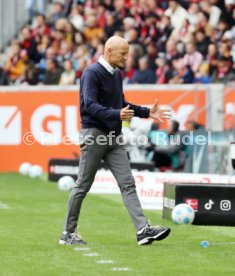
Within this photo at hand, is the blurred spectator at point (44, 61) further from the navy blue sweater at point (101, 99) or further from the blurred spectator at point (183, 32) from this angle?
the navy blue sweater at point (101, 99)

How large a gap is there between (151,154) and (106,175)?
3.46m

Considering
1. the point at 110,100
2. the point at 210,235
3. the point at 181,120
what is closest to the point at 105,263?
the point at 110,100

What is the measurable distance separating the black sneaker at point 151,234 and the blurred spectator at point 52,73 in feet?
50.5

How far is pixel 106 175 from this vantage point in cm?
1809

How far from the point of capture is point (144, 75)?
82.2 feet

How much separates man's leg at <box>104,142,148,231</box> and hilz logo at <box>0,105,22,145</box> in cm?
1314

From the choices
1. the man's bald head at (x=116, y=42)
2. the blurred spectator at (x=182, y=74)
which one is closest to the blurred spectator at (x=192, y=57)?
the blurred spectator at (x=182, y=74)

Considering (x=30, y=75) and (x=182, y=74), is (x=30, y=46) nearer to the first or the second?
(x=30, y=75)

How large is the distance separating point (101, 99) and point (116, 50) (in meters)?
0.55

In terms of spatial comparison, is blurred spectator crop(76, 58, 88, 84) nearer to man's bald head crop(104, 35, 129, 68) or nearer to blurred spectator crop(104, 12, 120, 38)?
blurred spectator crop(104, 12, 120, 38)

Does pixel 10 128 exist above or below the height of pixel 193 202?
below

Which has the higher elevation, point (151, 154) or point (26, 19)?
point (26, 19)

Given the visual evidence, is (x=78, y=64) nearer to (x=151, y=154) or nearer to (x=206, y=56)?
(x=206, y=56)

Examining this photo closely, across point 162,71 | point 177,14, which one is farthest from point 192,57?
point 177,14
